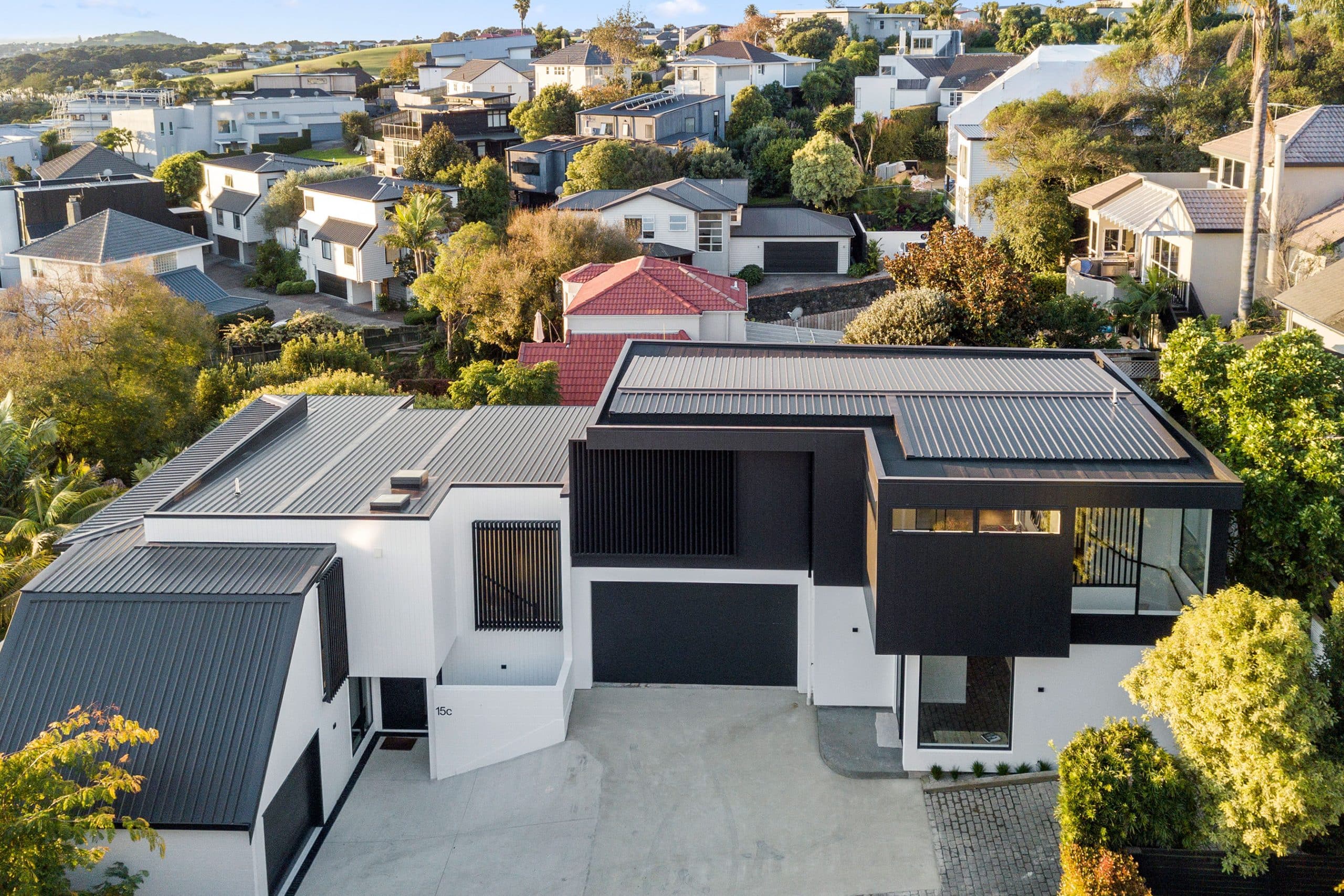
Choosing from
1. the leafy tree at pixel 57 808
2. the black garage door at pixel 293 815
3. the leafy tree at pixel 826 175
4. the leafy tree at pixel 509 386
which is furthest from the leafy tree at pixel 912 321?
the leafy tree at pixel 826 175

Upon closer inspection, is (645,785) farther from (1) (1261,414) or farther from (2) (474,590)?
(1) (1261,414)

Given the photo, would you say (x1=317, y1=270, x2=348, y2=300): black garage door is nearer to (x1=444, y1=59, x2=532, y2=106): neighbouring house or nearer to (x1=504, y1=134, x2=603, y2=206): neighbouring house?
(x1=504, y1=134, x2=603, y2=206): neighbouring house

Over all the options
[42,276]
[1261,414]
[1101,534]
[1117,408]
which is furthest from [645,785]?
[42,276]

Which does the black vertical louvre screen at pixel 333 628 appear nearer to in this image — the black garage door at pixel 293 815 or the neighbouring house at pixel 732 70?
the black garage door at pixel 293 815

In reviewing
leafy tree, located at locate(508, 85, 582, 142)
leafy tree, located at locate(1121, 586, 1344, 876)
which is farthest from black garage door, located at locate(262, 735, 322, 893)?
leafy tree, located at locate(508, 85, 582, 142)

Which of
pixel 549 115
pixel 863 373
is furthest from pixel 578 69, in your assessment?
pixel 863 373
